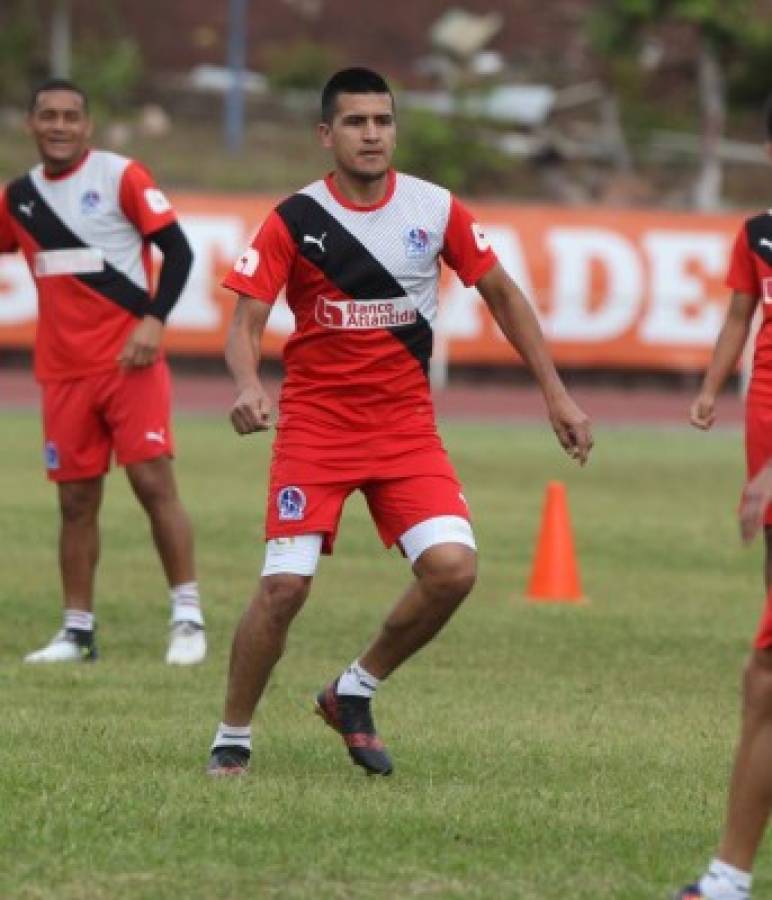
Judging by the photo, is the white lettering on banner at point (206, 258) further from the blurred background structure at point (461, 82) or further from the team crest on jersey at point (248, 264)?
the team crest on jersey at point (248, 264)

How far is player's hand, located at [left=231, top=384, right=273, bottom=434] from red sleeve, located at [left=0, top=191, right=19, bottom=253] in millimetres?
3924

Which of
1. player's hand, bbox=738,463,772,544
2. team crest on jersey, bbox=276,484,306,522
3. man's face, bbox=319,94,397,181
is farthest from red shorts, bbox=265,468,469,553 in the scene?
player's hand, bbox=738,463,772,544

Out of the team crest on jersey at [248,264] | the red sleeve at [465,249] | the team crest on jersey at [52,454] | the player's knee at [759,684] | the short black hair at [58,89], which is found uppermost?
the short black hair at [58,89]

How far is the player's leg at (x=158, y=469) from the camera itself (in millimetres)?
11211

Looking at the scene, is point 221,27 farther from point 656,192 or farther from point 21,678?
point 21,678

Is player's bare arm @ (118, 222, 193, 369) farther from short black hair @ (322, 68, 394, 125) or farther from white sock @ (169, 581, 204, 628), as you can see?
short black hair @ (322, 68, 394, 125)

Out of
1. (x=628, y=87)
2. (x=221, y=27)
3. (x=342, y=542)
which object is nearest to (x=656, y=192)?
(x=628, y=87)

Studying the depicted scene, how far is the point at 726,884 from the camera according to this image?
610 cm

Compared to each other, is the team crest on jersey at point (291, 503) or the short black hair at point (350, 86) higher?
the short black hair at point (350, 86)

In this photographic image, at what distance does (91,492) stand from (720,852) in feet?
18.9

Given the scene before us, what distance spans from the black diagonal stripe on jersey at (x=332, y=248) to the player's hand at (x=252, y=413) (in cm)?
A: 68

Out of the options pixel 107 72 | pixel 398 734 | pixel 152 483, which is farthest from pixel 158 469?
pixel 107 72

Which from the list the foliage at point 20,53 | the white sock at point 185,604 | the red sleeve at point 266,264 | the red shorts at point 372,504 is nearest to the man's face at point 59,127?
the white sock at point 185,604

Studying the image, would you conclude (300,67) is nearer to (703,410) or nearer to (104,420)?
(104,420)
